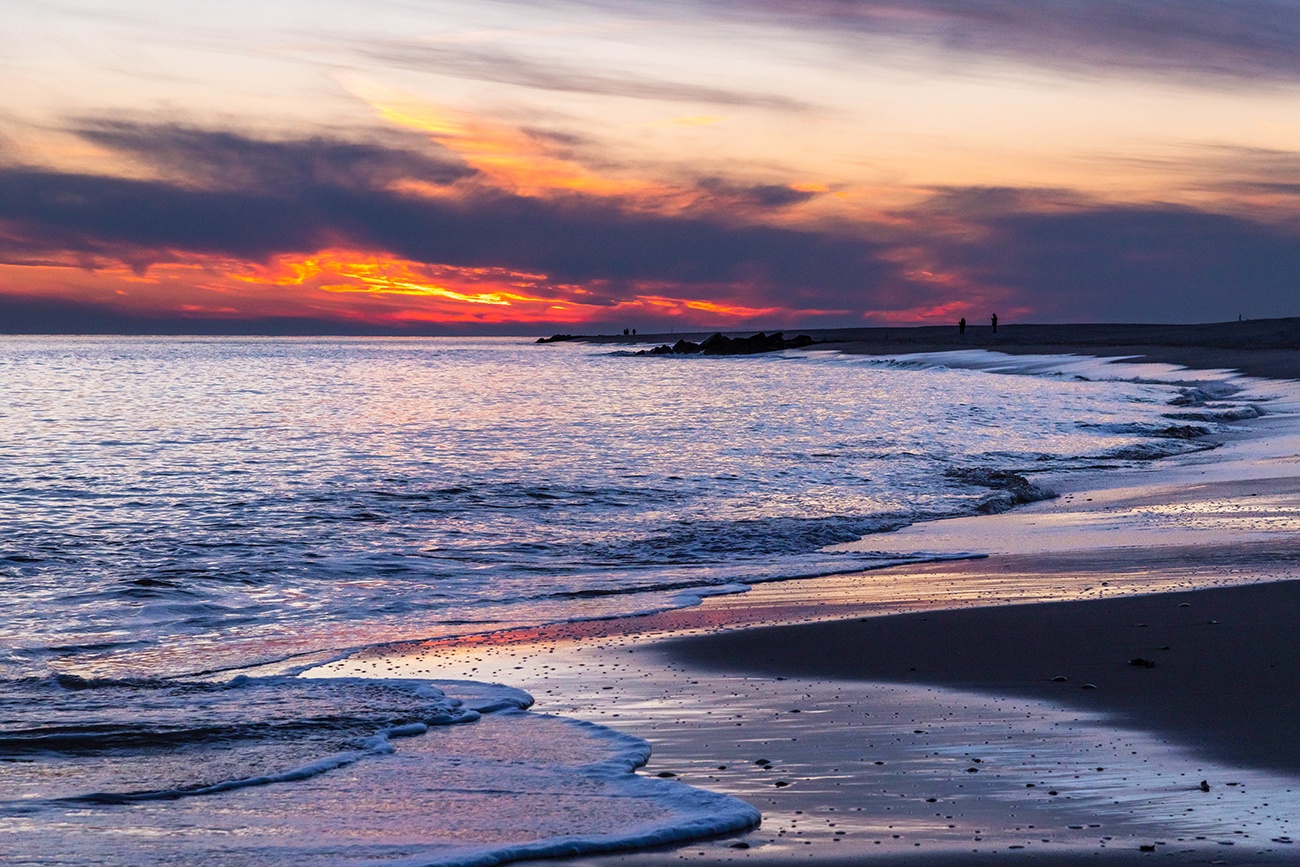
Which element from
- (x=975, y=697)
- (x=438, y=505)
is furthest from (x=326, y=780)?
(x=438, y=505)

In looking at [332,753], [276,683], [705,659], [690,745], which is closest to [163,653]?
[276,683]

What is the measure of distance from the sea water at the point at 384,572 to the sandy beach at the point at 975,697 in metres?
0.44

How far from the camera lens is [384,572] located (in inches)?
468

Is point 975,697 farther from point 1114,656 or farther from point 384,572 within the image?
point 384,572

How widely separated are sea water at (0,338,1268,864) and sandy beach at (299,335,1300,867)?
0.44 m

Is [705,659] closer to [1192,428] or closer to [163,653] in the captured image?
[163,653]

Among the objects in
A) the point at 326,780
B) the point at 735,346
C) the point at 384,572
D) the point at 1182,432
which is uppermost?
the point at 735,346

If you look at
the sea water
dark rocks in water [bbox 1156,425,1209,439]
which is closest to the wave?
the sea water

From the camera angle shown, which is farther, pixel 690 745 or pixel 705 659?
pixel 705 659

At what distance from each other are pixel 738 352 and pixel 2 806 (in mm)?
111459

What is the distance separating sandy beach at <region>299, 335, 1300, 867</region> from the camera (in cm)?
441

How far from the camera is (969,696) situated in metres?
6.55

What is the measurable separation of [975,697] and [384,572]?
7.06 meters

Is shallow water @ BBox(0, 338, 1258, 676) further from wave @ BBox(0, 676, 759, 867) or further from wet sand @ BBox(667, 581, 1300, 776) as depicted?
wet sand @ BBox(667, 581, 1300, 776)
